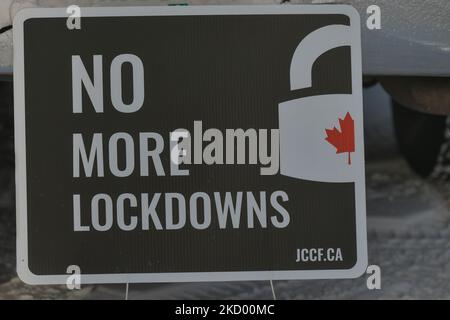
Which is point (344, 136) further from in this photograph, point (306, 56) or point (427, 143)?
point (427, 143)

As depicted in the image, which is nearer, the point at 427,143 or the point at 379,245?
the point at 379,245

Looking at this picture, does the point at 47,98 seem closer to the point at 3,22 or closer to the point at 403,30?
the point at 3,22

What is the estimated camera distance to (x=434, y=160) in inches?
111

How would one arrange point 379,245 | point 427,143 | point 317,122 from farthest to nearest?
point 427,143 < point 379,245 < point 317,122

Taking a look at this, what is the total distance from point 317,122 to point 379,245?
0.93 metres

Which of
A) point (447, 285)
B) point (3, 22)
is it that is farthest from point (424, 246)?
point (3, 22)

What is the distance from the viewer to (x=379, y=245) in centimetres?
251

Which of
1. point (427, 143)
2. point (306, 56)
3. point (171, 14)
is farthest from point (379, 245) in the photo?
point (171, 14)

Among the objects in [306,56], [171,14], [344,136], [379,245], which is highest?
[171,14]

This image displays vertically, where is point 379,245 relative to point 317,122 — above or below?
below

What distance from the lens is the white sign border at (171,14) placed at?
1758 millimetres

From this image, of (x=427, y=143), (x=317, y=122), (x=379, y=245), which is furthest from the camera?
(x=427, y=143)
